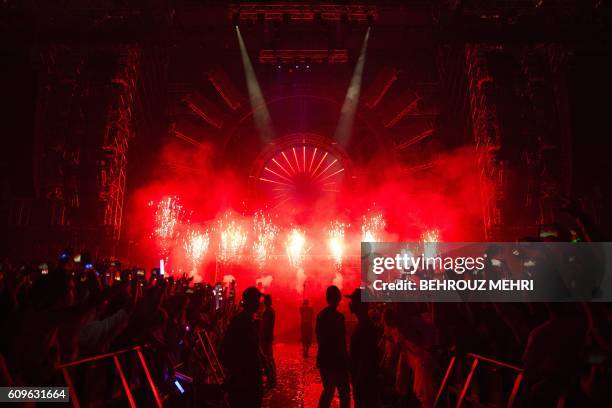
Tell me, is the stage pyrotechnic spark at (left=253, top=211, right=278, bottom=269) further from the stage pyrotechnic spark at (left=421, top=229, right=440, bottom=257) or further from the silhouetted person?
the silhouetted person

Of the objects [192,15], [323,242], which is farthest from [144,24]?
[323,242]

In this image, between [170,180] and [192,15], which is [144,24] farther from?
[170,180]

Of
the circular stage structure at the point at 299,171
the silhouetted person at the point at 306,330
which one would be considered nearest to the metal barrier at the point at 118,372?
the silhouetted person at the point at 306,330

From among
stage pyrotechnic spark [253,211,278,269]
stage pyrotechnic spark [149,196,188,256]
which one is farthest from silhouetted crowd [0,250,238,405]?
stage pyrotechnic spark [253,211,278,269]

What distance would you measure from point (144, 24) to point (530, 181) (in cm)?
1844

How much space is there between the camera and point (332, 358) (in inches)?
189

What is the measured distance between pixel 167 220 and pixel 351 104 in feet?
40.6

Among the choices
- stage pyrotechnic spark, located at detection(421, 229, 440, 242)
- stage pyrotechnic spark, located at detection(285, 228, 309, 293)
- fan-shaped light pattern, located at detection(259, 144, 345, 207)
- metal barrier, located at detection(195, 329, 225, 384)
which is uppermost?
fan-shaped light pattern, located at detection(259, 144, 345, 207)

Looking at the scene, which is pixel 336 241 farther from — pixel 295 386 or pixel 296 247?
pixel 295 386

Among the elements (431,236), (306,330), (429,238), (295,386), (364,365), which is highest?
(431,236)

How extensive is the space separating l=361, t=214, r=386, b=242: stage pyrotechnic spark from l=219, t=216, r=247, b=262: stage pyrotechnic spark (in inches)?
270

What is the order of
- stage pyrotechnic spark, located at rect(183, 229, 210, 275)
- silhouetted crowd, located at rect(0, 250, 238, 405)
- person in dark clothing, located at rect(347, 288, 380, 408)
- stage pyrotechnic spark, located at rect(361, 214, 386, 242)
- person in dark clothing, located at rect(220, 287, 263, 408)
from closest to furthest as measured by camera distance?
silhouetted crowd, located at rect(0, 250, 238, 405)
person in dark clothing, located at rect(220, 287, 263, 408)
person in dark clothing, located at rect(347, 288, 380, 408)
stage pyrotechnic spark, located at rect(183, 229, 210, 275)
stage pyrotechnic spark, located at rect(361, 214, 386, 242)

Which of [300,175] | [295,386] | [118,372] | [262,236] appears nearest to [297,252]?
[262,236]

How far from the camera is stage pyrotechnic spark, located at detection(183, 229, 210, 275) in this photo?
2098 cm
